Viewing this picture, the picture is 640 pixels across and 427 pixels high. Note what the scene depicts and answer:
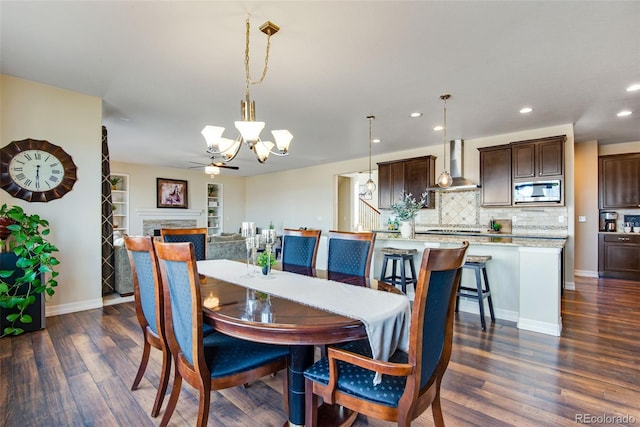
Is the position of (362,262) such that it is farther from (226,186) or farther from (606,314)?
(226,186)

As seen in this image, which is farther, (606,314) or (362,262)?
(606,314)

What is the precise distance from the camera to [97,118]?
3.77 m

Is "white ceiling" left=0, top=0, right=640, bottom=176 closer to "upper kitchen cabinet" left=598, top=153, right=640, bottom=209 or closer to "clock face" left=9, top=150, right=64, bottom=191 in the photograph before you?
"clock face" left=9, top=150, right=64, bottom=191

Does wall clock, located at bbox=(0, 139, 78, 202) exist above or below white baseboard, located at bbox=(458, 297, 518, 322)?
above

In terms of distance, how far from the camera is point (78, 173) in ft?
11.8

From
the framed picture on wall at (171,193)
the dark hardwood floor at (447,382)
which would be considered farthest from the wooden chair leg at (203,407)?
the framed picture on wall at (171,193)

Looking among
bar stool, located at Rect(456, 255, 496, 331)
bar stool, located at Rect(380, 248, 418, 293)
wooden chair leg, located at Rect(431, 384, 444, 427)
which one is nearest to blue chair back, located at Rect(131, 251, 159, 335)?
wooden chair leg, located at Rect(431, 384, 444, 427)

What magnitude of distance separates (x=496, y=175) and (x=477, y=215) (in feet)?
2.70

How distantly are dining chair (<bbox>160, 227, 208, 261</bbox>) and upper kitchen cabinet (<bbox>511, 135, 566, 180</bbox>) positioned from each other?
4.73 m

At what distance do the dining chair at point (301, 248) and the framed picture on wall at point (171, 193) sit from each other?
7150 millimetres

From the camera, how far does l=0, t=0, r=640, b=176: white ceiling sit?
7.09ft

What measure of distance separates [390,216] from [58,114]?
5.64m

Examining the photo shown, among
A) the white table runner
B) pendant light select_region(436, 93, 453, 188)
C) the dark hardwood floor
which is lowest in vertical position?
the dark hardwood floor

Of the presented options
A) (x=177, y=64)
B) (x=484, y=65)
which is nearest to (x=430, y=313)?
(x=484, y=65)
